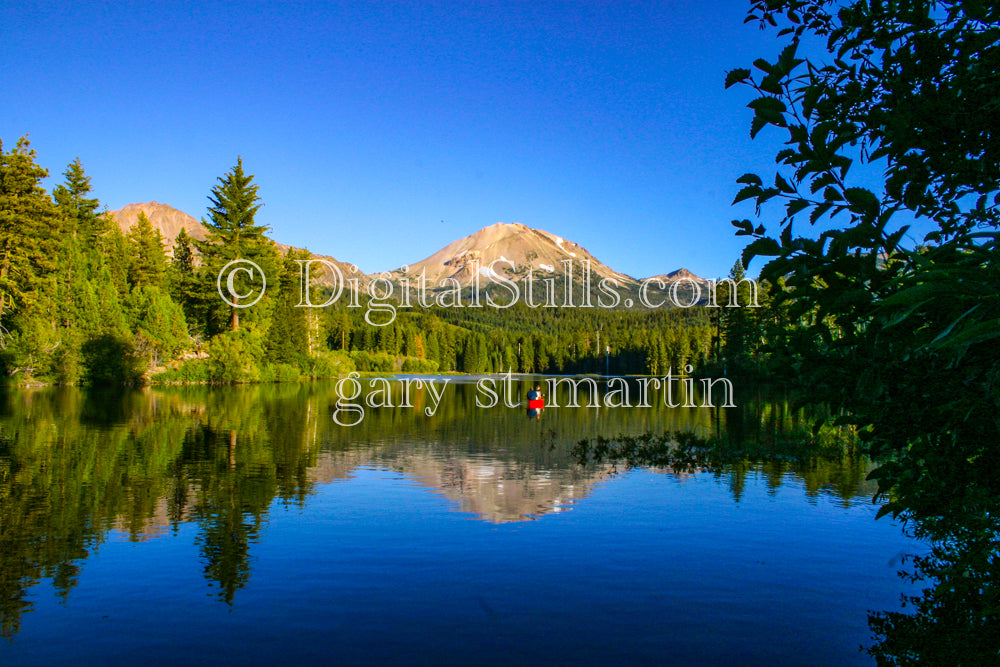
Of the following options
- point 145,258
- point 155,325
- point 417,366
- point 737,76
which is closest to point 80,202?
point 145,258

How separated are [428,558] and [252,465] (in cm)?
956

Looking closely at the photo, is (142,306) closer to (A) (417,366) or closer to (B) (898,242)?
(B) (898,242)

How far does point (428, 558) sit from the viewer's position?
33.0 feet

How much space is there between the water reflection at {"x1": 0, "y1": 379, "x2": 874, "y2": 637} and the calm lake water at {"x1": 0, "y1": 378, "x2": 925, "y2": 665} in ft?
0.31

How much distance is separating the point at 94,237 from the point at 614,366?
120 m

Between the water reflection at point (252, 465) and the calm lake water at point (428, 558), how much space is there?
0.09 metres

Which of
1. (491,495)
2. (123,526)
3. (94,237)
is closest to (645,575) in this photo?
(491,495)

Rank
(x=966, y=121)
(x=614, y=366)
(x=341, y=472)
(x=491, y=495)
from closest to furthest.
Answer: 1. (x=966, y=121)
2. (x=491, y=495)
3. (x=341, y=472)
4. (x=614, y=366)

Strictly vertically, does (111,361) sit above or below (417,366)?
below

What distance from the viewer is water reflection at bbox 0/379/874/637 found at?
10.6 metres

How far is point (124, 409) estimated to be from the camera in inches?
1326

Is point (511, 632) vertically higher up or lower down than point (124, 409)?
lower down

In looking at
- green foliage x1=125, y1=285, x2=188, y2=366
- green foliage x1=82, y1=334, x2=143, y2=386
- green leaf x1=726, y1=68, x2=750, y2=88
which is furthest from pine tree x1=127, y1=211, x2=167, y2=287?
green leaf x1=726, y1=68, x2=750, y2=88

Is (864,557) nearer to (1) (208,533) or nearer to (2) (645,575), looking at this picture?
(2) (645,575)
